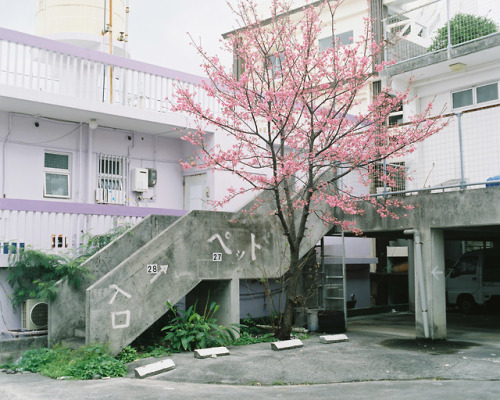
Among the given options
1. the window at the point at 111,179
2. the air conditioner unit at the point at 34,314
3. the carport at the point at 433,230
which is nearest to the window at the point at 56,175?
the window at the point at 111,179

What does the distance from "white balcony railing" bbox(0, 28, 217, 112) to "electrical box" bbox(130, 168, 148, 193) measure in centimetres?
174

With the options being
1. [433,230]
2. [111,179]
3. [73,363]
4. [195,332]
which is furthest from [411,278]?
[73,363]

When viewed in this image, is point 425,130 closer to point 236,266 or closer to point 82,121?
point 236,266

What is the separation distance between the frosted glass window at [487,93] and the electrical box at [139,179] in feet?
31.5

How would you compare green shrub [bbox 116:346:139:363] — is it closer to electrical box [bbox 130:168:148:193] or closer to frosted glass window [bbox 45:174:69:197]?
frosted glass window [bbox 45:174:69:197]

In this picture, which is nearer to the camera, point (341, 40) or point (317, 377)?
point (317, 377)

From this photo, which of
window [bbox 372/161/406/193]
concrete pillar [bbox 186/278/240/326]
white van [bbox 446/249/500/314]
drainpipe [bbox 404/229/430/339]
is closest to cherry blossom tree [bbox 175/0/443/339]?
window [bbox 372/161/406/193]

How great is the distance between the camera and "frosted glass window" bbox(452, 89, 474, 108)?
51.0ft

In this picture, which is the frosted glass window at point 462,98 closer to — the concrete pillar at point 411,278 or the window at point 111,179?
the concrete pillar at point 411,278

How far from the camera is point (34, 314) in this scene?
10523mm

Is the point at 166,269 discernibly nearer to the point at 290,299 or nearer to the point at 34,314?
the point at 290,299

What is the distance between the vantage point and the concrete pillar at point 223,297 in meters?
11.2

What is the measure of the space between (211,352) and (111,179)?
20.9ft

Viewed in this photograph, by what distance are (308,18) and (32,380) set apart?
8.72m
